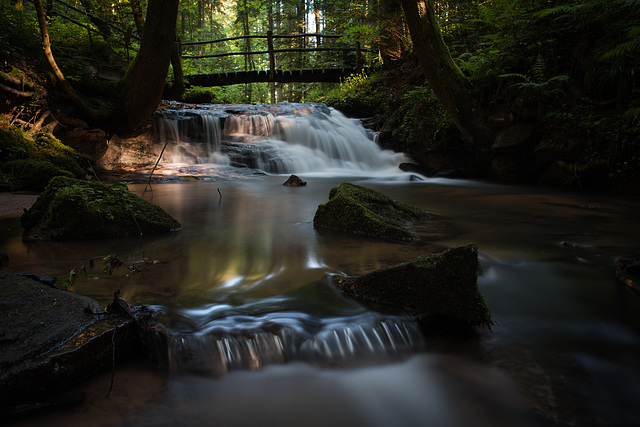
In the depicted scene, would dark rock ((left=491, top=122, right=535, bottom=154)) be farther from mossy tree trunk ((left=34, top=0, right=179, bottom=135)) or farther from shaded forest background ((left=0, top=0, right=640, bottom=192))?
mossy tree trunk ((left=34, top=0, right=179, bottom=135))

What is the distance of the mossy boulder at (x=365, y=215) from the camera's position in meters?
4.21

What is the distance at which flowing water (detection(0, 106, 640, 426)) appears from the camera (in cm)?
171

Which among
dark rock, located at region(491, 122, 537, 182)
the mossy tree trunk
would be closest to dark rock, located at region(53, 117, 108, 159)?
the mossy tree trunk

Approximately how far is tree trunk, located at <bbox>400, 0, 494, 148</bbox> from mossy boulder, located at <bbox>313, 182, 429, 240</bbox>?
3.88 meters

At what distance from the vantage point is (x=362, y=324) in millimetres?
2324

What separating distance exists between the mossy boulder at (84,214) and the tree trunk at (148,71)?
418 cm

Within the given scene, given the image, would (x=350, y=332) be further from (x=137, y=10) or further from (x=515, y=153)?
(x=137, y=10)

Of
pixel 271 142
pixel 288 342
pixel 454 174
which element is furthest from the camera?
pixel 271 142

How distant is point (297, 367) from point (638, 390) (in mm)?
1671

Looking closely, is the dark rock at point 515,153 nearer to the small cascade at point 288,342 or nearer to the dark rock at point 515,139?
the dark rock at point 515,139

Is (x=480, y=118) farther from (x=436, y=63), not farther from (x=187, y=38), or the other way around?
(x=187, y=38)

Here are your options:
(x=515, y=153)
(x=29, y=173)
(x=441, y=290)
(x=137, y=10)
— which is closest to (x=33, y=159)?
(x=29, y=173)

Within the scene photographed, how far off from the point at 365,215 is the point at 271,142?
966cm

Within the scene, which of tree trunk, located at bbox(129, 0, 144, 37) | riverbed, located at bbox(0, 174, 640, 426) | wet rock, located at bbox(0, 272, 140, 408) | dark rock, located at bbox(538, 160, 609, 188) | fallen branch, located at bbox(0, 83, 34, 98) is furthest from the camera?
tree trunk, located at bbox(129, 0, 144, 37)
